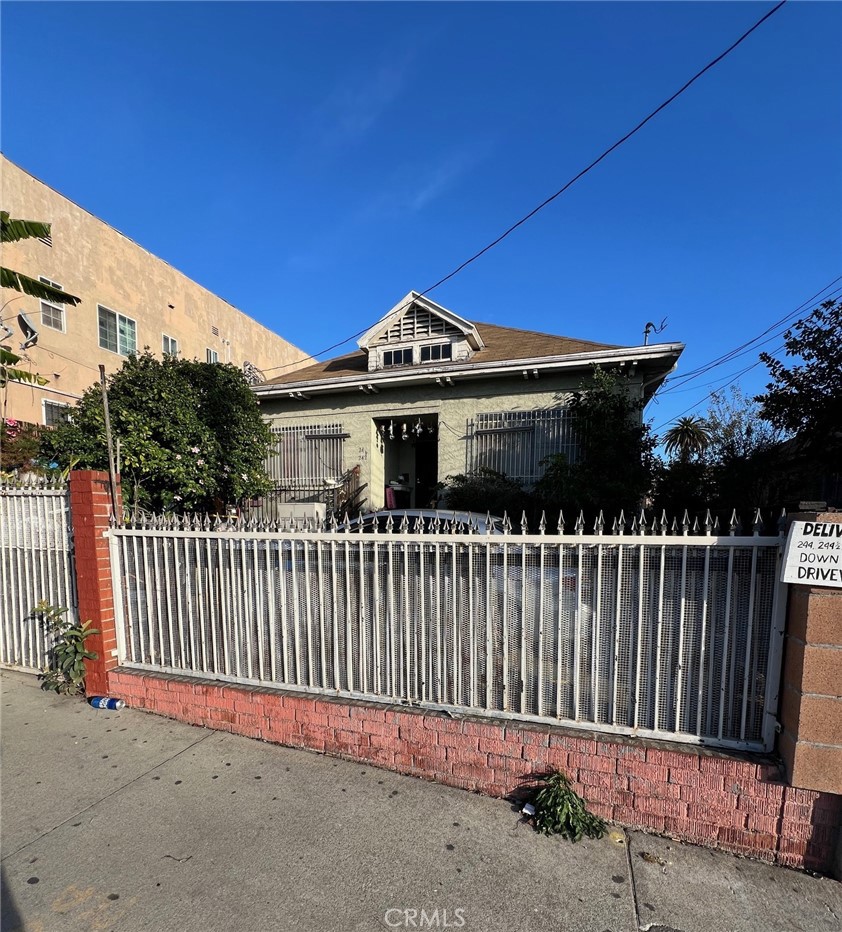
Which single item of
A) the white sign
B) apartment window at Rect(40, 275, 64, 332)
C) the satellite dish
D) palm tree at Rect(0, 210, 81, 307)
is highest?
apartment window at Rect(40, 275, 64, 332)

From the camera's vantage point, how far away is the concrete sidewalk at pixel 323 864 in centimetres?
201

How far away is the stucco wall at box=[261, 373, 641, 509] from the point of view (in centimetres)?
861

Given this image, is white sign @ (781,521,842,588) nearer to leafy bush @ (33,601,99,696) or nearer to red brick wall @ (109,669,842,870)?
red brick wall @ (109,669,842,870)

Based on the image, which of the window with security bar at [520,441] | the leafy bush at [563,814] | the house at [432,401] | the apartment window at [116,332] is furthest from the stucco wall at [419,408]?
the apartment window at [116,332]

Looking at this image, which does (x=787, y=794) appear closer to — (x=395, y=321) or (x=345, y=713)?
(x=345, y=713)

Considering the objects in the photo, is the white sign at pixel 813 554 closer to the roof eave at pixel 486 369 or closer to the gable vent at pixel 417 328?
the roof eave at pixel 486 369

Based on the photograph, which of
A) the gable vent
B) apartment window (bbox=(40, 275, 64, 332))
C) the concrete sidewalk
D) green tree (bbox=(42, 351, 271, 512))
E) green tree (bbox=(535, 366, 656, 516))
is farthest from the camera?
apartment window (bbox=(40, 275, 64, 332))

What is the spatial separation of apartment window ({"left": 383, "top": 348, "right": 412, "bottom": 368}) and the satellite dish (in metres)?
9.44

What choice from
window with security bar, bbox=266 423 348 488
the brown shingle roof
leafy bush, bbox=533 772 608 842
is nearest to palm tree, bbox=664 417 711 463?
the brown shingle roof

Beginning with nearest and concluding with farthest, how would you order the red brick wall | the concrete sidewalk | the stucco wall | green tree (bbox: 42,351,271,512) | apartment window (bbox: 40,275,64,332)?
the concrete sidewalk → the red brick wall → green tree (bbox: 42,351,271,512) → the stucco wall → apartment window (bbox: 40,275,64,332)

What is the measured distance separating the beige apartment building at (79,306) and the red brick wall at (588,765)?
1073cm

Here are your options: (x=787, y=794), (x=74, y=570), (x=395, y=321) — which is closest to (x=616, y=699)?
(x=787, y=794)

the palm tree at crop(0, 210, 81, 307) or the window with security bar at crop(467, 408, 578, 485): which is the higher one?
the palm tree at crop(0, 210, 81, 307)

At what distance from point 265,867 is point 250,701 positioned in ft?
4.29
